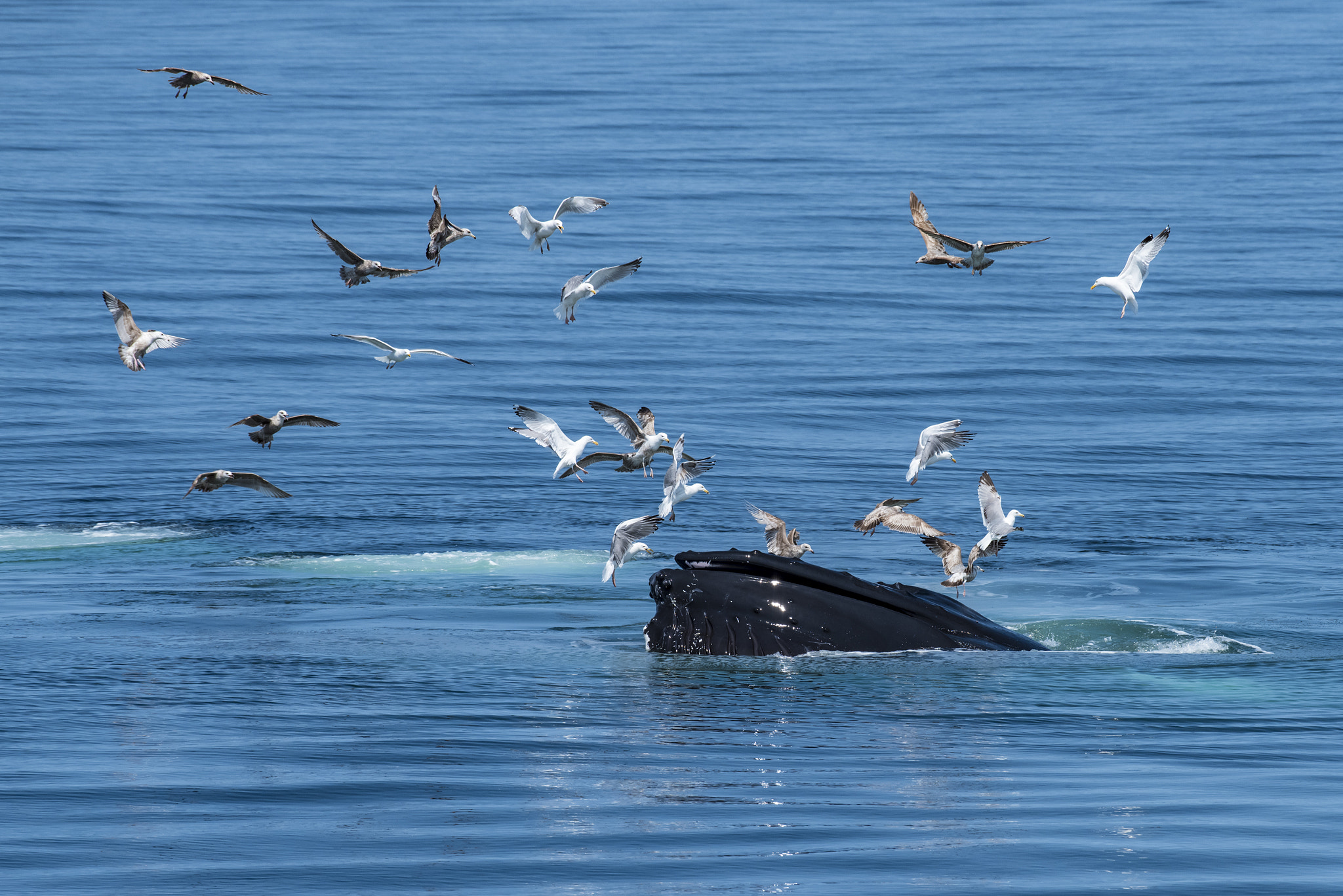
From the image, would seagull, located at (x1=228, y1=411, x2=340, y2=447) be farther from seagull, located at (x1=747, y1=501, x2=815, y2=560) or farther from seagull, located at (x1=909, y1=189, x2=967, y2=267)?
seagull, located at (x1=909, y1=189, x2=967, y2=267)

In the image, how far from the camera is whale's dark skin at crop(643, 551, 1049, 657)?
1298 cm

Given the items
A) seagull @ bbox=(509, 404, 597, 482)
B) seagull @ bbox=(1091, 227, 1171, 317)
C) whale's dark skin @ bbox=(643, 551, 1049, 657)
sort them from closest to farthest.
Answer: whale's dark skin @ bbox=(643, 551, 1049, 657)
seagull @ bbox=(509, 404, 597, 482)
seagull @ bbox=(1091, 227, 1171, 317)

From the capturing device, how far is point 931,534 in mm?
16906

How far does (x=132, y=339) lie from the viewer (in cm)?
1867

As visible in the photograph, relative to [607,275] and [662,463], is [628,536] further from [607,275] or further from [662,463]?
[662,463]

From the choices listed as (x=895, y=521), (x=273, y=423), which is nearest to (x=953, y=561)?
(x=895, y=521)

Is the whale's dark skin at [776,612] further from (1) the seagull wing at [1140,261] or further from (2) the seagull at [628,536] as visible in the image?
(1) the seagull wing at [1140,261]

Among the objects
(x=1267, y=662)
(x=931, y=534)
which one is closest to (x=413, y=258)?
(x=931, y=534)

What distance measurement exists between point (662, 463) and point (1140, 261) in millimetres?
19541

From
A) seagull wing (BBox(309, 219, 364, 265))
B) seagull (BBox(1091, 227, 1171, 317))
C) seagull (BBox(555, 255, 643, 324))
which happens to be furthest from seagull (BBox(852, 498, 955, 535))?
seagull wing (BBox(309, 219, 364, 265))

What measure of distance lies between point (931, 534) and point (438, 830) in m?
8.75

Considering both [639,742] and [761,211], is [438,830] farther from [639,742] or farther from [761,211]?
[761,211]

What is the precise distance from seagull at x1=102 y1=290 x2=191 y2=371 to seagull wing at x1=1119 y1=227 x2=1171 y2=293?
8056mm

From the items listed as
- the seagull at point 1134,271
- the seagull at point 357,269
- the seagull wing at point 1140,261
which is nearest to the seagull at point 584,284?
the seagull at point 357,269
